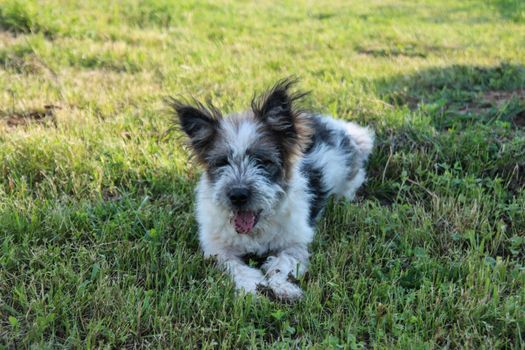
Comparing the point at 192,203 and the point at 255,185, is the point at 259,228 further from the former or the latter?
the point at 192,203

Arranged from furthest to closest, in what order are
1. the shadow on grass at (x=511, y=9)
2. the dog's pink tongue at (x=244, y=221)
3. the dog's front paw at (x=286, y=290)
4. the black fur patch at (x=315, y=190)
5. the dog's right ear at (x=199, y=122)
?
1. the shadow on grass at (x=511, y=9)
2. the black fur patch at (x=315, y=190)
3. the dog's right ear at (x=199, y=122)
4. the dog's pink tongue at (x=244, y=221)
5. the dog's front paw at (x=286, y=290)

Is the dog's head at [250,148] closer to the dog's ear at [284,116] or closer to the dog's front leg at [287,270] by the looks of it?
the dog's ear at [284,116]

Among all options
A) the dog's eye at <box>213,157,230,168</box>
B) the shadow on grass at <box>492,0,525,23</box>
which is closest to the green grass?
the dog's eye at <box>213,157,230,168</box>

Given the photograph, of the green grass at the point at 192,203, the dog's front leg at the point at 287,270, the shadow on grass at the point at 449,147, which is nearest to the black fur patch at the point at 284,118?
the dog's front leg at the point at 287,270

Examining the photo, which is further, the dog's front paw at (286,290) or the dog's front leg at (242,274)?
the dog's front leg at (242,274)

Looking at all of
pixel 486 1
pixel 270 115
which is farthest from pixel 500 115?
pixel 486 1

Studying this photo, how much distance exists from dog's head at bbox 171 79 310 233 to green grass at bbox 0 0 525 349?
1.68ft

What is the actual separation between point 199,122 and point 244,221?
85 centimetres

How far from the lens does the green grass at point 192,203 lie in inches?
131

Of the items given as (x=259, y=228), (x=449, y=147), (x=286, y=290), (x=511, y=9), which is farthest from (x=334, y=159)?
(x=511, y=9)

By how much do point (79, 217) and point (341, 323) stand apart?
7.36ft

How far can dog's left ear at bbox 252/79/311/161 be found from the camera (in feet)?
13.7

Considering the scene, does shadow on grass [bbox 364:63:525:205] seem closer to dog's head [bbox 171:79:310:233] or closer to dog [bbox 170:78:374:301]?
dog [bbox 170:78:374:301]

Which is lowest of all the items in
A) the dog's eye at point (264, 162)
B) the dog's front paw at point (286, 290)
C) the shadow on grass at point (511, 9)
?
the dog's front paw at point (286, 290)
